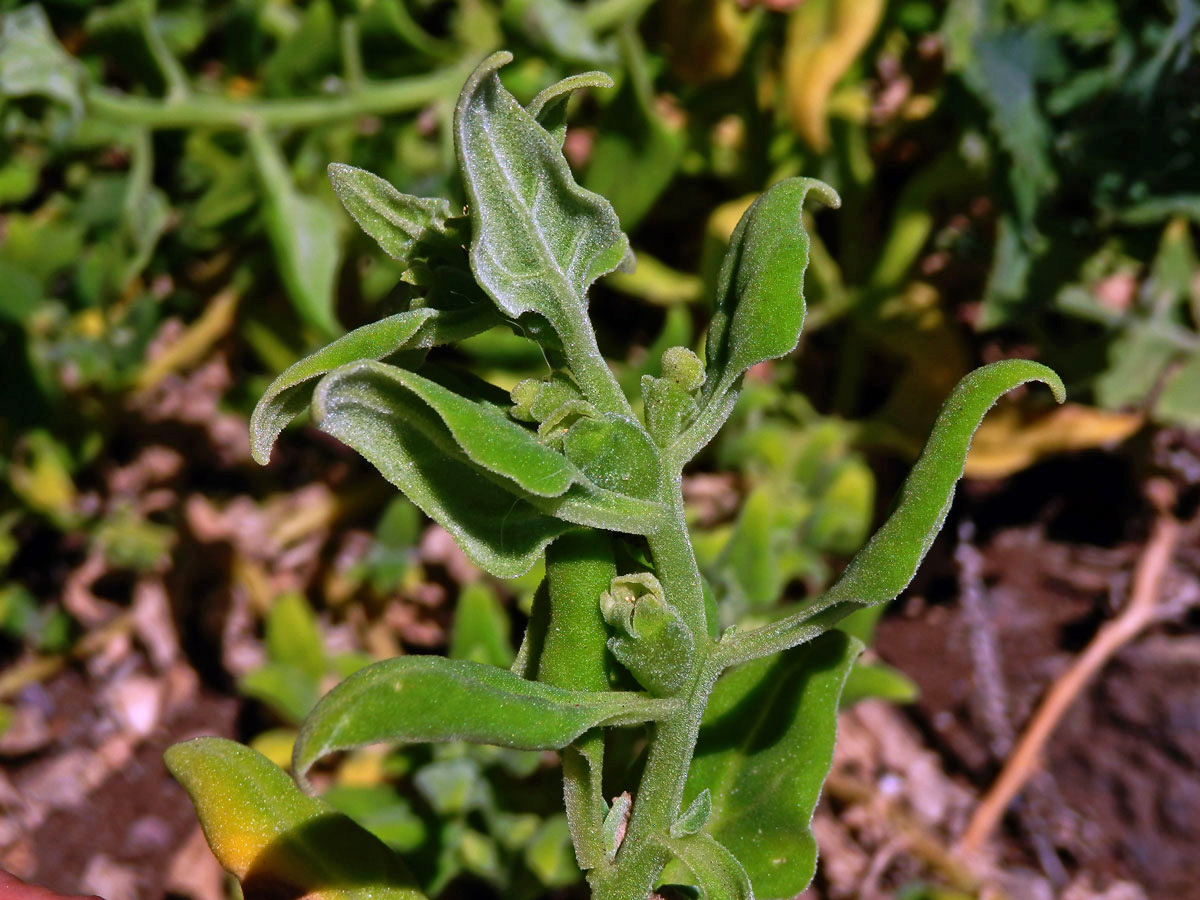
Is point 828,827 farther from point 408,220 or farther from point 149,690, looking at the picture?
point 408,220

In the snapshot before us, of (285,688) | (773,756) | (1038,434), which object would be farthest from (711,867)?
(1038,434)

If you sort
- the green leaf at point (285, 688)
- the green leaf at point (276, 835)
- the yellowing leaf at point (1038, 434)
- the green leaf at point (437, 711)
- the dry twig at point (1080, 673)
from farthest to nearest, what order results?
the yellowing leaf at point (1038, 434), the dry twig at point (1080, 673), the green leaf at point (285, 688), the green leaf at point (276, 835), the green leaf at point (437, 711)

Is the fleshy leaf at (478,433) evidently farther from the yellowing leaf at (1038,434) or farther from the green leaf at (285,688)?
the yellowing leaf at (1038,434)

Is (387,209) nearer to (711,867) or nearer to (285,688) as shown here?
(711,867)

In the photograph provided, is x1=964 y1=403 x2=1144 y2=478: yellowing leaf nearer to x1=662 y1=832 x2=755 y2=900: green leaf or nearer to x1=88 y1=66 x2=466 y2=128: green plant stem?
x1=88 y1=66 x2=466 y2=128: green plant stem

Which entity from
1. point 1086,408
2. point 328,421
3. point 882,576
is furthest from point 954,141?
point 328,421

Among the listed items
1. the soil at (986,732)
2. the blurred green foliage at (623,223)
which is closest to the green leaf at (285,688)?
the blurred green foliage at (623,223)
